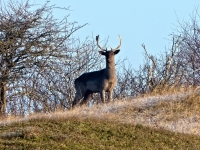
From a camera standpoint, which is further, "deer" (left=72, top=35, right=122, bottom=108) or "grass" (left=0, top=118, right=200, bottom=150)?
"deer" (left=72, top=35, right=122, bottom=108)

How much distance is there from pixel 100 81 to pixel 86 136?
7450 mm

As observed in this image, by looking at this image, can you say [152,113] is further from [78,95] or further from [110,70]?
[78,95]

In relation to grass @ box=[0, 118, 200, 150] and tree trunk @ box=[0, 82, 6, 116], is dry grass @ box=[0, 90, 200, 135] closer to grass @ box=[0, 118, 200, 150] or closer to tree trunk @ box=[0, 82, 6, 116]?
grass @ box=[0, 118, 200, 150]

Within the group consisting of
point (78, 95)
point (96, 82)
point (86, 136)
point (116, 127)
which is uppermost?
point (96, 82)

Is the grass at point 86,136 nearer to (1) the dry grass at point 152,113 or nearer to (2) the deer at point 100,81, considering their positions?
(1) the dry grass at point 152,113

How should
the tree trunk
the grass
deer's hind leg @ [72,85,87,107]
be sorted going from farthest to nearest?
1. deer's hind leg @ [72,85,87,107]
2. the tree trunk
3. the grass

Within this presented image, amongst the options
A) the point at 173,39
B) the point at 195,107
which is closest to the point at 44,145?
the point at 195,107

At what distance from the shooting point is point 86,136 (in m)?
12.1

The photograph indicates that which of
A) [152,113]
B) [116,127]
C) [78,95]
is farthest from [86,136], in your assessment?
[78,95]

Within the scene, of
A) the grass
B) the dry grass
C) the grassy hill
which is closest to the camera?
the grass

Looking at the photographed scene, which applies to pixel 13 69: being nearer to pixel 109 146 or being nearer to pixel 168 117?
pixel 168 117

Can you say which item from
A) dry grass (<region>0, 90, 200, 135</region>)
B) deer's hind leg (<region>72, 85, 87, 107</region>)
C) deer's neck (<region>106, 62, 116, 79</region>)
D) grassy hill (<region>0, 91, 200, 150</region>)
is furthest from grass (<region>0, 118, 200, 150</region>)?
deer's hind leg (<region>72, 85, 87, 107</region>)

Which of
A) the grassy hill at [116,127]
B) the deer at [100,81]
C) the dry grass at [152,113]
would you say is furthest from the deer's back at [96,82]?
the grassy hill at [116,127]

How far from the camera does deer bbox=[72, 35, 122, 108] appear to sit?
1923cm
